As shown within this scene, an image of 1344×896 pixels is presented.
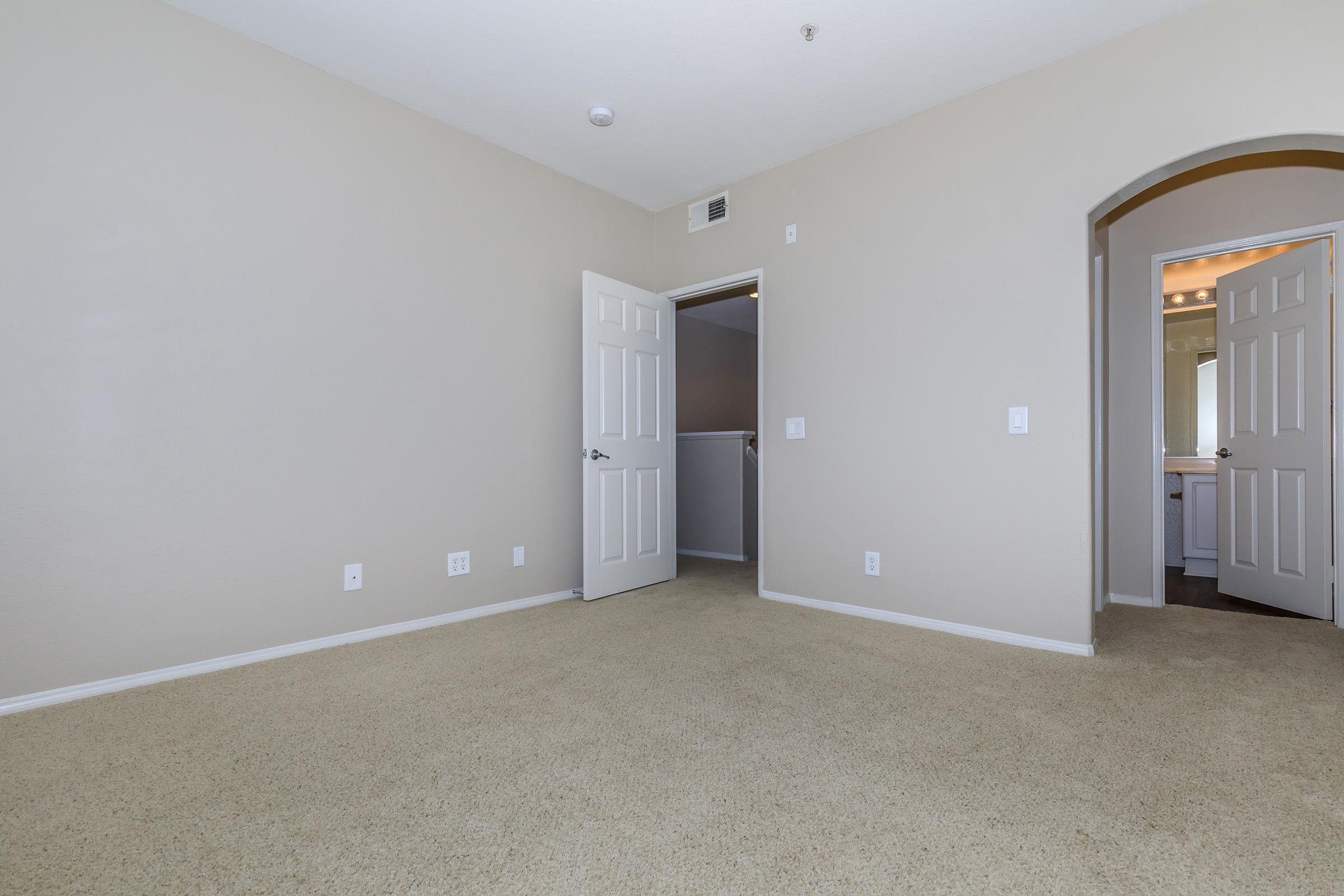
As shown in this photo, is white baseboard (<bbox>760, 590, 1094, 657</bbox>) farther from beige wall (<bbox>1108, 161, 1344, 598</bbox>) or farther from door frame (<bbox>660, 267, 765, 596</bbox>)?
beige wall (<bbox>1108, 161, 1344, 598</bbox>)

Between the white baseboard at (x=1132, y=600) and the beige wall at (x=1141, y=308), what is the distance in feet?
0.06

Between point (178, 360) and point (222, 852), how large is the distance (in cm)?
189

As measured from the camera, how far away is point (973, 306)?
302cm

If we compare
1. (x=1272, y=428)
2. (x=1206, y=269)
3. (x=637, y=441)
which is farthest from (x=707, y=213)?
(x=1206, y=269)

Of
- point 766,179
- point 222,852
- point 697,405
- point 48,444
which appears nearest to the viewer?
point 222,852

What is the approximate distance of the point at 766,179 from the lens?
383 centimetres

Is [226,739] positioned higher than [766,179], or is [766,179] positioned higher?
[766,179]

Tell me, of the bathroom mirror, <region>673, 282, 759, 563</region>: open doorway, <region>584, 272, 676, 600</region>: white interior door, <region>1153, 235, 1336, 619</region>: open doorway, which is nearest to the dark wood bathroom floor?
<region>1153, 235, 1336, 619</region>: open doorway

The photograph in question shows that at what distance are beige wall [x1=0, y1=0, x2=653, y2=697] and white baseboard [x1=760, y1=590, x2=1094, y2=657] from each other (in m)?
1.63

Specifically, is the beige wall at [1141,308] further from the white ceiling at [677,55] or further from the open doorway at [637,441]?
the open doorway at [637,441]

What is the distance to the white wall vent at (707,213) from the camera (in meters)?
4.03

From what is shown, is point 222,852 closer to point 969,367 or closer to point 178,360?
point 178,360

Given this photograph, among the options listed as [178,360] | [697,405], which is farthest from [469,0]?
[697,405]

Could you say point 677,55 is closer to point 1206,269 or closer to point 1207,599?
point 1207,599
